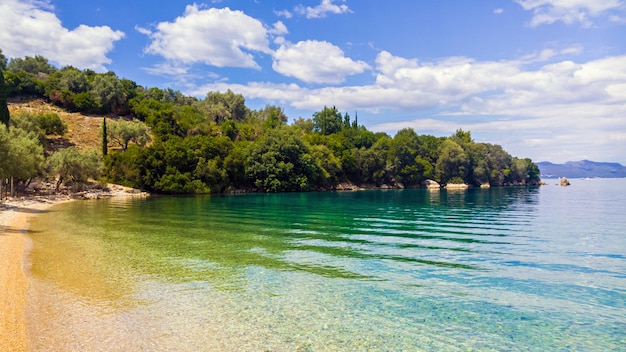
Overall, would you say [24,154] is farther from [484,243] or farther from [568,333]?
[568,333]

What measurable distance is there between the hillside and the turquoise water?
83.2 meters

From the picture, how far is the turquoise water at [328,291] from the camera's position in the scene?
10.3 meters

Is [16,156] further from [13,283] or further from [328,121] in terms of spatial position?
[328,121]

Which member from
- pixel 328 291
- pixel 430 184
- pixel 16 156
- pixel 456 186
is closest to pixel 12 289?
pixel 328 291

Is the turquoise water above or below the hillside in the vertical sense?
below

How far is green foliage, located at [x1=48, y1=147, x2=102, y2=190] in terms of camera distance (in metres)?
66.6

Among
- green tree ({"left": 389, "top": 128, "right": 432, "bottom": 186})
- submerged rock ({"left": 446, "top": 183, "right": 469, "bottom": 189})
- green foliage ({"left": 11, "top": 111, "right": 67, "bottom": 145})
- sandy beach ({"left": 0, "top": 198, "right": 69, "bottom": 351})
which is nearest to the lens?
sandy beach ({"left": 0, "top": 198, "right": 69, "bottom": 351})

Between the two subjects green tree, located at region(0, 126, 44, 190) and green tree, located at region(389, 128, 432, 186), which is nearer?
green tree, located at region(0, 126, 44, 190)

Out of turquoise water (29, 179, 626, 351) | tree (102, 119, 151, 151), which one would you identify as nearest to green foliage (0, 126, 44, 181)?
turquoise water (29, 179, 626, 351)

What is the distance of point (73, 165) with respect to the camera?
223ft

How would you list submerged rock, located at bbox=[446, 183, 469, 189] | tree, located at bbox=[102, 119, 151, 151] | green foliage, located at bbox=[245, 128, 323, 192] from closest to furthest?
green foliage, located at bbox=[245, 128, 323, 192] → tree, located at bbox=[102, 119, 151, 151] → submerged rock, located at bbox=[446, 183, 469, 189]

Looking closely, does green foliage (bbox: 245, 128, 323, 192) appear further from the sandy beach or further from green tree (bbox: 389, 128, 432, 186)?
the sandy beach

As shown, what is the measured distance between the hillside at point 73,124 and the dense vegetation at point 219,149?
9.32 ft

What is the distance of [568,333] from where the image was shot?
1075cm
